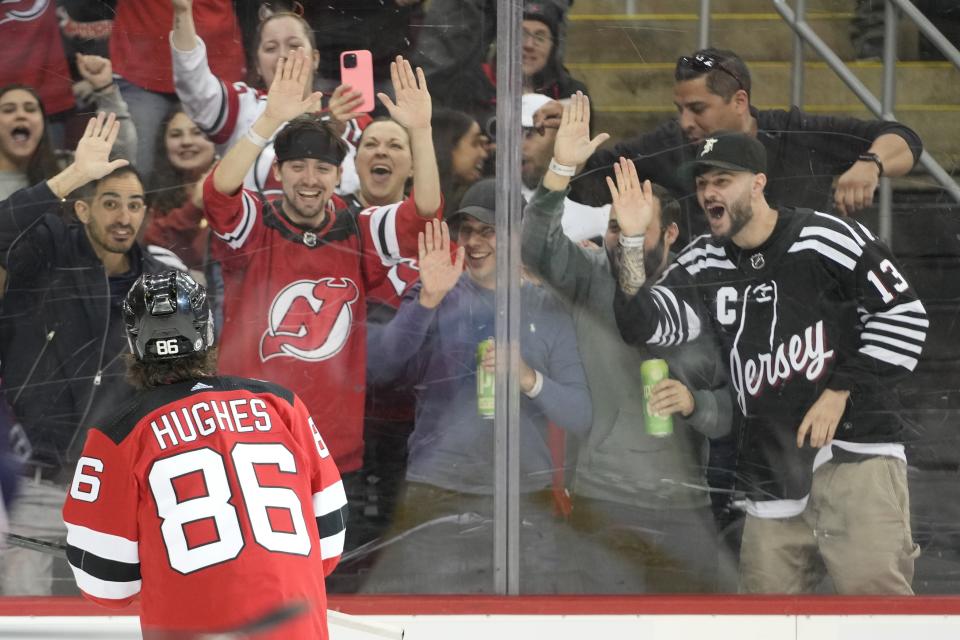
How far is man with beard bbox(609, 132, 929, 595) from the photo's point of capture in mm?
2938

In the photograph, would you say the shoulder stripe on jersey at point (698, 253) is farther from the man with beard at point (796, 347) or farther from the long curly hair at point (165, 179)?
the long curly hair at point (165, 179)

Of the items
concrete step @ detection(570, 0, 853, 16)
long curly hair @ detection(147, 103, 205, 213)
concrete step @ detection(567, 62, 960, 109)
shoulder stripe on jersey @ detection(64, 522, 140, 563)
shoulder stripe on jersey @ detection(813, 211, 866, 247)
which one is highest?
concrete step @ detection(570, 0, 853, 16)

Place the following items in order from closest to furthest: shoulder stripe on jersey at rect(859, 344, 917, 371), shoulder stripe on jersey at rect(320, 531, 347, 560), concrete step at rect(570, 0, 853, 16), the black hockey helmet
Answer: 1. the black hockey helmet
2. shoulder stripe on jersey at rect(320, 531, 347, 560)
3. concrete step at rect(570, 0, 853, 16)
4. shoulder stripe on jersey at rect(859, 344, 917, 371)

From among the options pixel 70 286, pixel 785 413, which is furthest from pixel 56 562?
pixel 785 413

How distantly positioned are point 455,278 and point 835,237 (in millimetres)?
1000

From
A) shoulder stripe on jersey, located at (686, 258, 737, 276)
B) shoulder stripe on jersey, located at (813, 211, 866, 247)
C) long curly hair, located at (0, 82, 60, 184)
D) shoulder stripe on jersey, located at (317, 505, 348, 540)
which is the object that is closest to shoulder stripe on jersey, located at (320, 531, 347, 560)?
shoulder stripe on jersey, located at (317, 505, 348, 540)

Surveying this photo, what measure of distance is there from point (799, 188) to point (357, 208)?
1155 mm

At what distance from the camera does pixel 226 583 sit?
1682 millimetres

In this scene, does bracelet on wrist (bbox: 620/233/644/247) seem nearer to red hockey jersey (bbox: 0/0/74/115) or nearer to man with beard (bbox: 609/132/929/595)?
man with beard (bbox: 609/132/929/595)

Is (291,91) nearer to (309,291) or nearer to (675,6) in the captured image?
(309,291)

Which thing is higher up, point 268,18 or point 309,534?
point 268,18

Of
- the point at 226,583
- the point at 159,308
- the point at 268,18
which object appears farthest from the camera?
the point at 268,18

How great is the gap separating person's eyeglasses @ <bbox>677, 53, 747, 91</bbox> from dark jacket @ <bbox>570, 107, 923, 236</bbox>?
115 millimetres

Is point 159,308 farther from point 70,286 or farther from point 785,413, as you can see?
point 785,413
